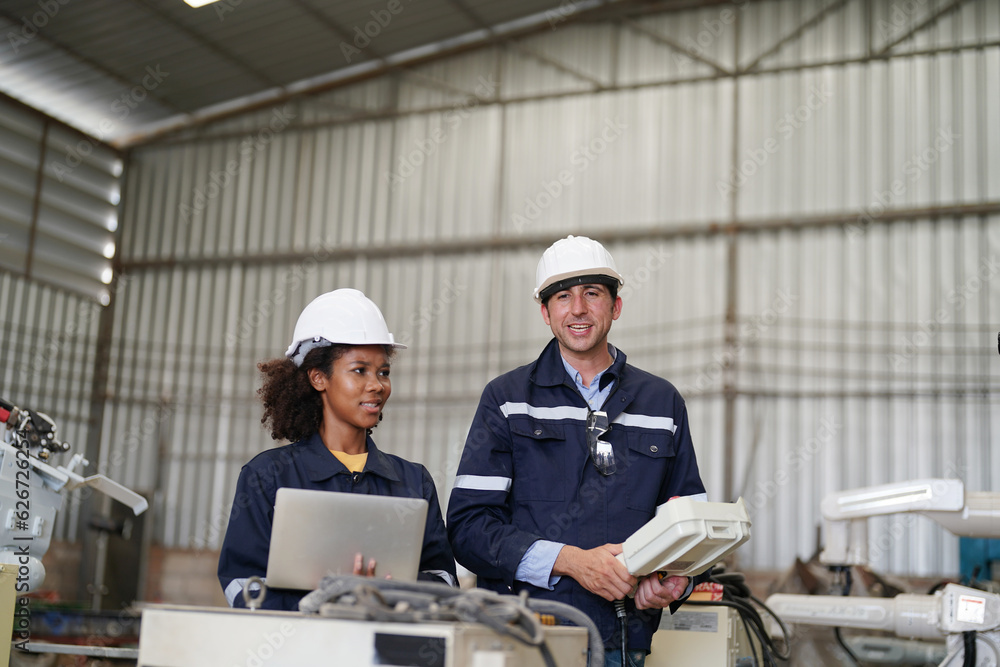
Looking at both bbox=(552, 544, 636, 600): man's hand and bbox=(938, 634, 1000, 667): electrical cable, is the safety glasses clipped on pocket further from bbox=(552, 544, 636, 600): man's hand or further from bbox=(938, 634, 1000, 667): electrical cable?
bbox=(938, 634, 1000, 667): electrical cable

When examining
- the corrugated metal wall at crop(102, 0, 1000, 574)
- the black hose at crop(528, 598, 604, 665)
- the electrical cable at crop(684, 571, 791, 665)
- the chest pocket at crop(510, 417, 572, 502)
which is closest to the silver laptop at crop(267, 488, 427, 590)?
the black hose at crop(528, 598, 604, 665)

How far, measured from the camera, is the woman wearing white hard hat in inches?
111

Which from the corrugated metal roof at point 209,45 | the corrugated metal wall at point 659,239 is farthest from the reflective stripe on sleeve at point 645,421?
the corrugated metal roof at point 209,45

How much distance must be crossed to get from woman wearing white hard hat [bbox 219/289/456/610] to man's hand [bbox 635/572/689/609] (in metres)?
0.56

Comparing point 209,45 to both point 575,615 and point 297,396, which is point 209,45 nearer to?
point 297,396

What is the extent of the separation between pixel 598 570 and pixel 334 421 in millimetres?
968

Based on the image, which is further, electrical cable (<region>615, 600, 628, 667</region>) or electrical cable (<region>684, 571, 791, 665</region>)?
electrical cable (<region>684, 571, 791, 665</region>)

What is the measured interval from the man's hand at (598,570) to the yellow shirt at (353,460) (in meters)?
0.70

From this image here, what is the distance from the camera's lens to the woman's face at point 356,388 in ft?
9.83

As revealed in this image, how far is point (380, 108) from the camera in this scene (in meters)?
12.1

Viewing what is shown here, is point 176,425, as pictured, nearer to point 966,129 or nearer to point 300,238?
point 300,238

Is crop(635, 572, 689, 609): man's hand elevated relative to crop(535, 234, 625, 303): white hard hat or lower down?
lower down

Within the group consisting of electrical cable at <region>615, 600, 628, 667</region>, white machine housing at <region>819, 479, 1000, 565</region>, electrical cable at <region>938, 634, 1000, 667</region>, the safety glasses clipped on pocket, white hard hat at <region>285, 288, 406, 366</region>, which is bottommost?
electrical cable at <region>938, 634, 1000, 667</region>

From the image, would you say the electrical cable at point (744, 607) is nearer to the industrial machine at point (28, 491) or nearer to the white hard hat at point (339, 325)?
the white hard hat at point (339, 325)
